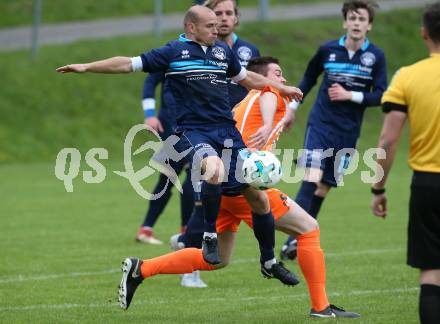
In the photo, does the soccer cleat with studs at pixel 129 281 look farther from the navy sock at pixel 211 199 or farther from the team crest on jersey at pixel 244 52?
the team crest on jersey at pixel 244 52

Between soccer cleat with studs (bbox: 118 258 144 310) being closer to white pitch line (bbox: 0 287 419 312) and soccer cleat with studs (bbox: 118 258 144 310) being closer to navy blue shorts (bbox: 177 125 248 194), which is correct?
white pitch line (bbox: 0 287 419 312)

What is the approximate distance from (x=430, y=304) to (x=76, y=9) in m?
25.3

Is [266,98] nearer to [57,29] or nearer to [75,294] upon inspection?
[75,294]

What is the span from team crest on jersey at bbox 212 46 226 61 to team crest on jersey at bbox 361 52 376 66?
10.8ft

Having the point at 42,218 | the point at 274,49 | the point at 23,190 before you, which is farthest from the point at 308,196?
the point at 274,49

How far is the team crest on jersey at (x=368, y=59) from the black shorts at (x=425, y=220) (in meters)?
4.83

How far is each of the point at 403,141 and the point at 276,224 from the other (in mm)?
18413

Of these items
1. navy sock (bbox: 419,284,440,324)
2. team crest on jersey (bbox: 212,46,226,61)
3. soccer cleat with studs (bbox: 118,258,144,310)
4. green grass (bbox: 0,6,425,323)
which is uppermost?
team crest on jersey (bbox: 212,46,226,61)

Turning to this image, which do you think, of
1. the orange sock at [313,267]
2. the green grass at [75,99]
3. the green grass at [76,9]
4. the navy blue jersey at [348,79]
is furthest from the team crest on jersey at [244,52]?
the green grass at [76,9]

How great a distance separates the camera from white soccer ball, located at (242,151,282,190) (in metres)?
6.75

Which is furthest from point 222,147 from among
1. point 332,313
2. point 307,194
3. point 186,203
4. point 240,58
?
point 186,203

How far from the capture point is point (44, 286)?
8.59 m

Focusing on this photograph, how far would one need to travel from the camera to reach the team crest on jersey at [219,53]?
23.7ft

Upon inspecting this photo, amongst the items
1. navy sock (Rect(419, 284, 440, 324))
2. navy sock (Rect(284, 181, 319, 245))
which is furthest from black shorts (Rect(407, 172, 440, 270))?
navy sock (Rect(284, 181, 319, 245))
